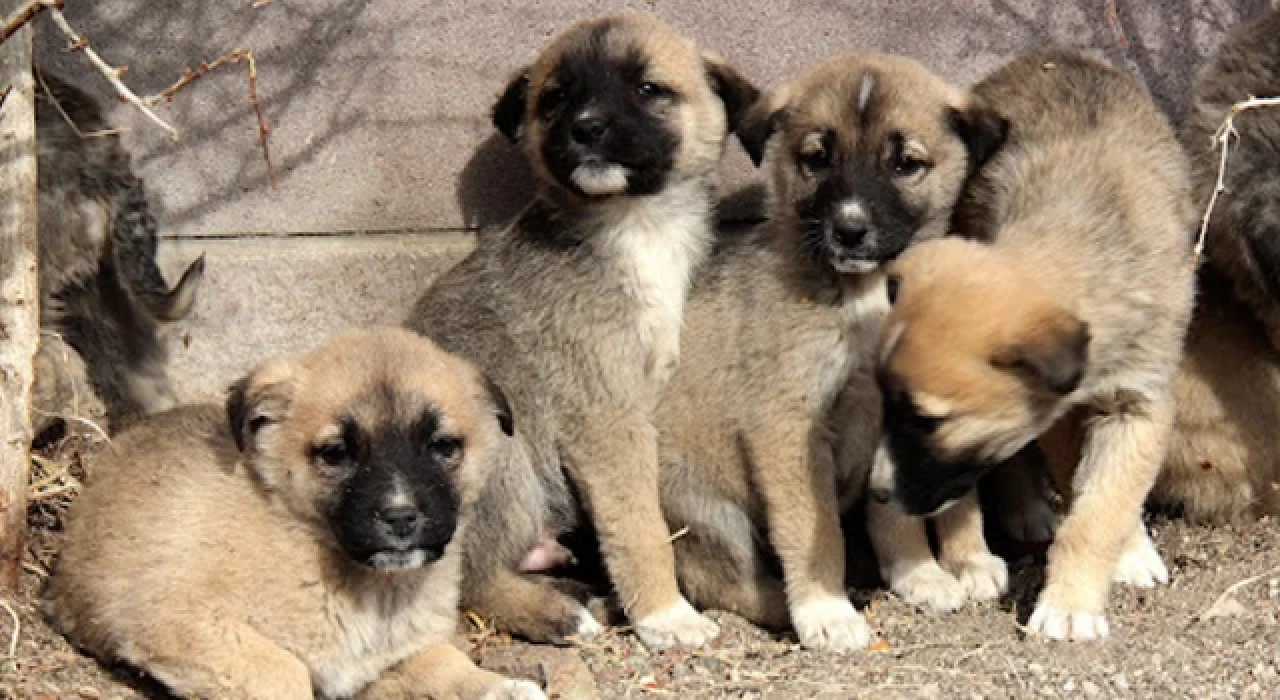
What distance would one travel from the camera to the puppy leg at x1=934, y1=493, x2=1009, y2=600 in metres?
5.49

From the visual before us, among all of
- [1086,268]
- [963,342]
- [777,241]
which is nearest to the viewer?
[963,342]

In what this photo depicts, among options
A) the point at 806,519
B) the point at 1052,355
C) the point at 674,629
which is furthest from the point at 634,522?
the point at 1052,355

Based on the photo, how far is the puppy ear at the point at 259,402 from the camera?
4.66m

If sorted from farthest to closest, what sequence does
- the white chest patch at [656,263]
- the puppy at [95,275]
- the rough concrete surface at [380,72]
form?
the rough concrete surface at [380,72], the puppy at [95,275], the white chest patch at [656,263]

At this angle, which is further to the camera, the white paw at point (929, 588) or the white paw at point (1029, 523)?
the white paw at point (1029, 523)

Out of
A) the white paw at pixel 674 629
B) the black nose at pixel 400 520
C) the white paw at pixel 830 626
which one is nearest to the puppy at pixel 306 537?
A: the black nose at pixel 400 520

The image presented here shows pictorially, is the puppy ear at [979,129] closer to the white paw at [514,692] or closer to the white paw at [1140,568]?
the white paw at [1140,568]

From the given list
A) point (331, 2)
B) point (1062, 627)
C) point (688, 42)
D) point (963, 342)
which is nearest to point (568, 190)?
point (688, 42)

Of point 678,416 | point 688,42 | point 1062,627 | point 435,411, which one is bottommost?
point 1062,627

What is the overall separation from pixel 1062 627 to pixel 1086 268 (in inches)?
38.9

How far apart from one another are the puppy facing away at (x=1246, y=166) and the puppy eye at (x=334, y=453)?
273cm

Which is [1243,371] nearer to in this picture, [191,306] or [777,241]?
[777,241]

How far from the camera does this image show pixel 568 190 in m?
5.53

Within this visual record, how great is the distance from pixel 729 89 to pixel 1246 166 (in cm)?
162
